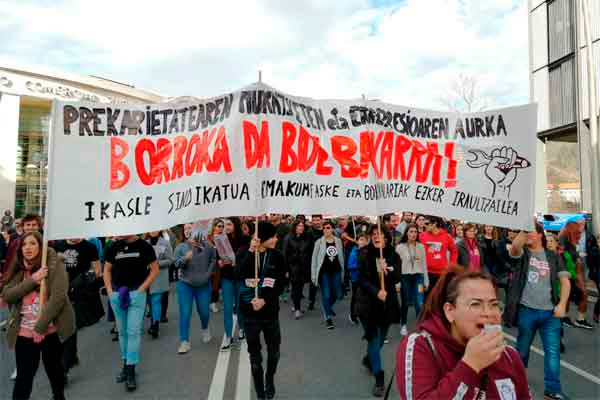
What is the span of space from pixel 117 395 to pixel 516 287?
14.1ft

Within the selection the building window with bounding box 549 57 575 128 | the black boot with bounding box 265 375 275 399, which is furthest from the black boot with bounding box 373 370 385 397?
the building window with bounding box 549 57 575 128

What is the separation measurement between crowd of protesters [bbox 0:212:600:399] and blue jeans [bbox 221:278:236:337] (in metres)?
0.02

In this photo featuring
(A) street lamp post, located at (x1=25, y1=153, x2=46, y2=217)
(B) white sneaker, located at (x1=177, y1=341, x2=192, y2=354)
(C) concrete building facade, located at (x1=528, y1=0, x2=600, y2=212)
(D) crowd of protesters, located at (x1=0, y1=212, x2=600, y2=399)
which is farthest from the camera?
(A) street lamp post, located at (x1=25, y1=153, x2=46, y2=217)

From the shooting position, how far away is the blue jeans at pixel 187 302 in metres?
5.34

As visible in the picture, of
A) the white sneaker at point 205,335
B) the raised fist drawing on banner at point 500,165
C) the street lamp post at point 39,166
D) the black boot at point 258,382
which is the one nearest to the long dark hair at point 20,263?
the black boot at point 258,382

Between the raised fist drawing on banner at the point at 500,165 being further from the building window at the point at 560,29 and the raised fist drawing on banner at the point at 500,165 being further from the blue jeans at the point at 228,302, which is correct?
the building window at the point at 560,29

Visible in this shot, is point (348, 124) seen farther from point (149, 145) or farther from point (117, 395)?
point (117, 395)

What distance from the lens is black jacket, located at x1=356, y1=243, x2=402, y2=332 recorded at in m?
4.38

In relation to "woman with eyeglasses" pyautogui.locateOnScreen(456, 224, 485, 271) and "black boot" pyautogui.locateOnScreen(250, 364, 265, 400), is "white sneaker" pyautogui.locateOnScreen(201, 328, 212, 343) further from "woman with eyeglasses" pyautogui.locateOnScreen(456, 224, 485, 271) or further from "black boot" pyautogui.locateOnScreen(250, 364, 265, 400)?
"woman with eyeglasses" pyautogui.locateOnScreen(456, 224, 485, 271)

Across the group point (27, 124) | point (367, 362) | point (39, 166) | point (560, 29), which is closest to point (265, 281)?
point (367, 362)

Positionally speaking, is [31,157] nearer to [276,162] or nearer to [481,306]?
[276,162]

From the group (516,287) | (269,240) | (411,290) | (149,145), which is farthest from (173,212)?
(411,290)

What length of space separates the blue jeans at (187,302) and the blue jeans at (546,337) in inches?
158

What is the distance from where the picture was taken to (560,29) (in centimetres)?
2245
